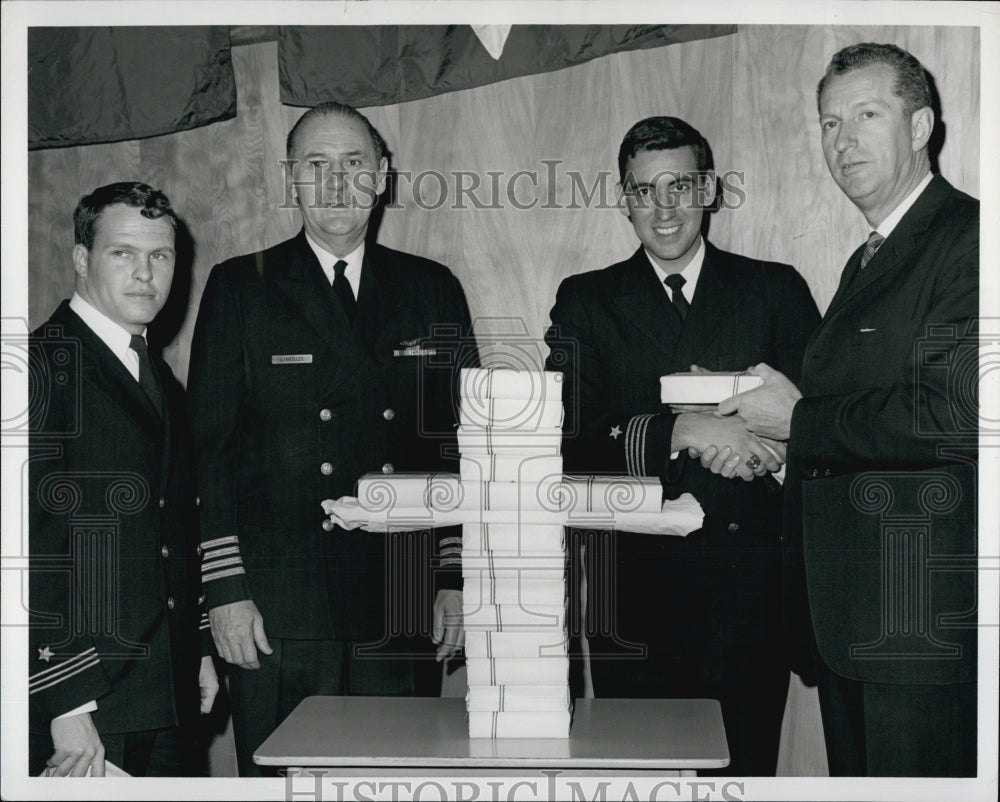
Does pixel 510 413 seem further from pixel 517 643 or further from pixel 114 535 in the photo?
pixel 114 535

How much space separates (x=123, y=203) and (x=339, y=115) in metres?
0.62

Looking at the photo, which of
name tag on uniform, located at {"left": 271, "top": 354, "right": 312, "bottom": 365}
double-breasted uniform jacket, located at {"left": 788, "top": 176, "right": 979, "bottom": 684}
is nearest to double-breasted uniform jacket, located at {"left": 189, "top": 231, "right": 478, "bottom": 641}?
name tag on uniform, located at {"left": 271, "top": 354, "right": 312, "bottom": 365}

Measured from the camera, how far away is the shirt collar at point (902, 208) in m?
3.06

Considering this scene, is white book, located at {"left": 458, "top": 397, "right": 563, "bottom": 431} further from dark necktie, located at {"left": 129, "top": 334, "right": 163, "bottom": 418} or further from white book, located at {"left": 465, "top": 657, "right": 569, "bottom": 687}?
dark necktie, located at {"left": 129, "top": 334, "right": 163, "bottom": 418}

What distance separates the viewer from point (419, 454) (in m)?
3.13

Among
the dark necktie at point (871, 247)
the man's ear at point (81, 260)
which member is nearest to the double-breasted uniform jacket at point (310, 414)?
the man's ear at point (81, 260)

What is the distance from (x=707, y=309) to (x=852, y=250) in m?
0.41

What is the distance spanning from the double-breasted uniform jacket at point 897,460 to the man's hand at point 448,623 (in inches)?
34.8

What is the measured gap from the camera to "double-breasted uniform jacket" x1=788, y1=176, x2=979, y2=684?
120 inches

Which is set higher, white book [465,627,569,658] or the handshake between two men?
the handshake between two men

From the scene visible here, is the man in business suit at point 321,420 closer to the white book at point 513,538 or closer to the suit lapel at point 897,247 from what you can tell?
the white book at point 513,538

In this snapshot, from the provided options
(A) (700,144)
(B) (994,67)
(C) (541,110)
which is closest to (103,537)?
(C) (541,110)

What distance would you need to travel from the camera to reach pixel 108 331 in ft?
10.3

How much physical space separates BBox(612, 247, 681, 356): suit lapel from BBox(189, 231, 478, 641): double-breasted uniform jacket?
0.43m
